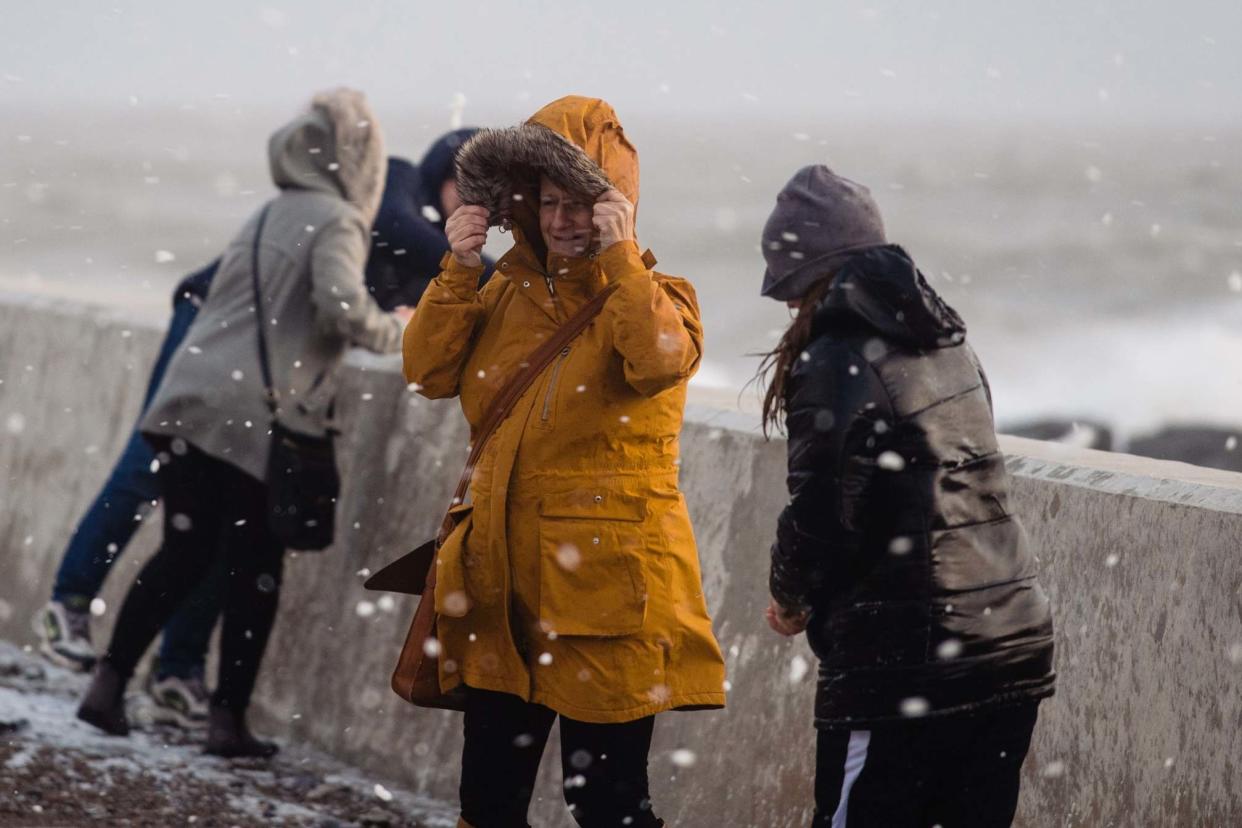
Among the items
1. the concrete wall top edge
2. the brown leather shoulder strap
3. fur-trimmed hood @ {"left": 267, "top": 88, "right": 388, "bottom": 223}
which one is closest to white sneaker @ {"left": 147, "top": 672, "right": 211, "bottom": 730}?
fur-trimmed hood @ {"left": 267, "top": 88, "right": 388, "bottom": 223}

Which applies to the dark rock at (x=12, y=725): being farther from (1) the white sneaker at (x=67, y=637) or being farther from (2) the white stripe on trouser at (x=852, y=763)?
(2) the white stripe on trouser at (x=852, y=763)

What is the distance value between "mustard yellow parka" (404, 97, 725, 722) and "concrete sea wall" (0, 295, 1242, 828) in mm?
917

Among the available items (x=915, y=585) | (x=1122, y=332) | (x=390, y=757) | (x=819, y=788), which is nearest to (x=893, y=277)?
(x=915, y=585)

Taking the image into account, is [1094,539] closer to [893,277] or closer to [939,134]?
[893,277]

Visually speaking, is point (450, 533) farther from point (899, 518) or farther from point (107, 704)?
point (107, 704)

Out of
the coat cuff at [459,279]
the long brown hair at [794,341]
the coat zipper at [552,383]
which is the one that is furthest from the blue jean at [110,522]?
the long brown hair at [794,341]

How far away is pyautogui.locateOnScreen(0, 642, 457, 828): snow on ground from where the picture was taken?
5355 millimetres

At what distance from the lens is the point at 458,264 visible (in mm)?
4105

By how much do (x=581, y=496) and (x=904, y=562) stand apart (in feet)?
2.62

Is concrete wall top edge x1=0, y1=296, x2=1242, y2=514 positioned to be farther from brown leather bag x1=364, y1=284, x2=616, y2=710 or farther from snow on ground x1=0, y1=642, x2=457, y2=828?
snow on ground x1=0, y1=642, x2=457, y2=828

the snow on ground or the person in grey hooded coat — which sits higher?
the person in grey hooded coat

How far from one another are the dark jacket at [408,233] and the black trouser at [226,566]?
1179 millimetres

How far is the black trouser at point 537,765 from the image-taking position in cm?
397

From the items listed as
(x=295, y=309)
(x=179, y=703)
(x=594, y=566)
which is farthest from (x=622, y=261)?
(x=179, y=703)
